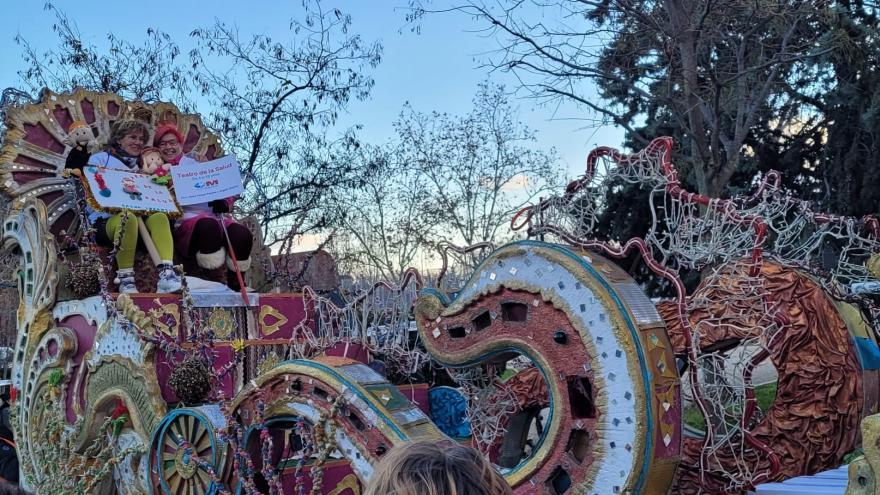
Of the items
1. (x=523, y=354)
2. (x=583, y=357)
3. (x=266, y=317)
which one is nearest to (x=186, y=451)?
(x=266, y=317)

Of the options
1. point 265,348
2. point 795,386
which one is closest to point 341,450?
point 265,348

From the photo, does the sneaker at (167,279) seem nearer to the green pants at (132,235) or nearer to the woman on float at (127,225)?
the woman on float at (127,225)

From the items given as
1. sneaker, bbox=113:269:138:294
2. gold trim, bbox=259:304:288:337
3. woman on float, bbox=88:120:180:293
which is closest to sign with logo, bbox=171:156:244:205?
woman on float, bbox=88:120:180:293

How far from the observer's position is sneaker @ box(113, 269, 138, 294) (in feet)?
16.7

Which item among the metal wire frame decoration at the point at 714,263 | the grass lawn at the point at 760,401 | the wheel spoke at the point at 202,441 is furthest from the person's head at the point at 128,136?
the grass lawn at the point at 760,401

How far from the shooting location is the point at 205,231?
18.4ft

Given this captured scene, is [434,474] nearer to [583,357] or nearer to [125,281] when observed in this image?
[583,357]

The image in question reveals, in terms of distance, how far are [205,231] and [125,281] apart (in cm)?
68

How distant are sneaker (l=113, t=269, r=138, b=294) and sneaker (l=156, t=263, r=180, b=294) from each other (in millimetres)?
166

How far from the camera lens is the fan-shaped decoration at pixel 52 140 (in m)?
5.49

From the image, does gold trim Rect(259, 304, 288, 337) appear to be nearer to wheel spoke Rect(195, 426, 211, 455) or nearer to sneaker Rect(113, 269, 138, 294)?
sneaker Rect(113, 269, 138, 294)

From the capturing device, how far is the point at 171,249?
17.6ft

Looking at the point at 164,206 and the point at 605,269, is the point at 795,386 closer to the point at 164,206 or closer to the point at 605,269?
the point at 605,269

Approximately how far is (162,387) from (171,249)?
123 centimetres
